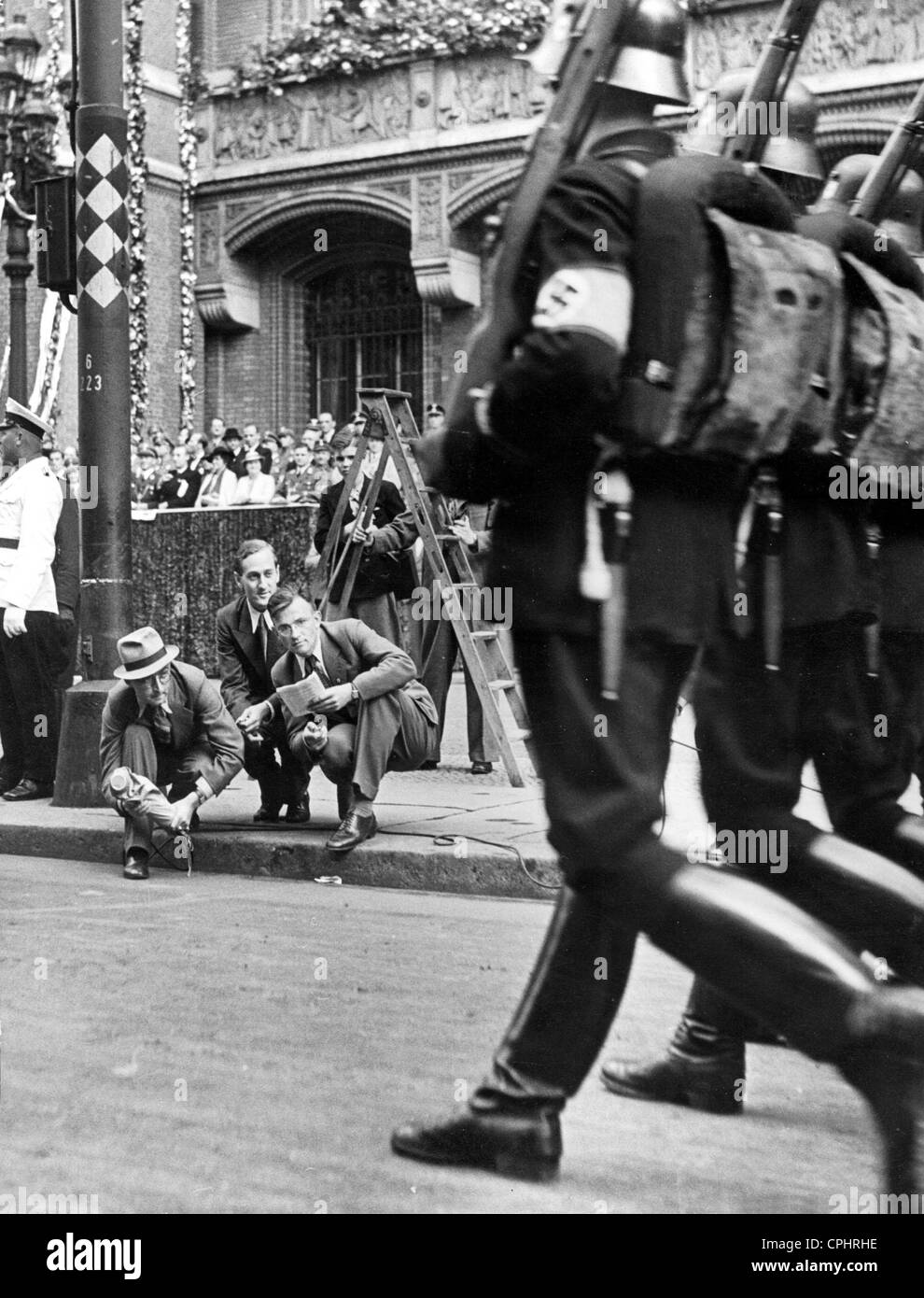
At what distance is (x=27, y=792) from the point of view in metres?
8.89

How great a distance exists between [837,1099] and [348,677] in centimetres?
380

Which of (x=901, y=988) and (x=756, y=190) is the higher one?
(x=756, y=190)

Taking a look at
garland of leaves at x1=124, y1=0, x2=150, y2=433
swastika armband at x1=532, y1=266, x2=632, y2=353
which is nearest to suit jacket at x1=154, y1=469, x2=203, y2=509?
garland of leaves at x1=124, y1=0, x2=150, y2=433

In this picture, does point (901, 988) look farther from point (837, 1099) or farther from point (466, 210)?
point (466, 210)

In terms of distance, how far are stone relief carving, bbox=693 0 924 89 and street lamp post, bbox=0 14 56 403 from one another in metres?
6.57

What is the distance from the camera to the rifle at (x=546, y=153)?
2875mm

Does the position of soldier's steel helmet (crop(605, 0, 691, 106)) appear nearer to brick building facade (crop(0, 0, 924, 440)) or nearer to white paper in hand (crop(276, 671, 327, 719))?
white paper in hand (crop(276, 671, 327, 719))

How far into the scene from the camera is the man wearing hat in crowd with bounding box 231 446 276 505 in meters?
16.7

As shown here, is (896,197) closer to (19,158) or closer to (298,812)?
(298,812)

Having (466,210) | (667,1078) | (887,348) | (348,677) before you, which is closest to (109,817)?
(348,677)

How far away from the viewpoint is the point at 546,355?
2.75 metres

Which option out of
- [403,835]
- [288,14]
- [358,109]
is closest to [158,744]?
[403,835]

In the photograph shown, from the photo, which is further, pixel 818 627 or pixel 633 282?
pixel 818 627

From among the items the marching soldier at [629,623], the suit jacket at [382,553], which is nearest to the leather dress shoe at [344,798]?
the suit jacket at [382,553]
